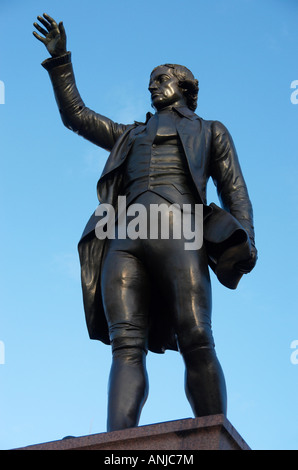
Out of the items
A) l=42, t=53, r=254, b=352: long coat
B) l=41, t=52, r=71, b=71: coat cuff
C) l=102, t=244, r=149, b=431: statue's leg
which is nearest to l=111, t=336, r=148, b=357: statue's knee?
l=102, t=244, r=149, b=431: statue's leg

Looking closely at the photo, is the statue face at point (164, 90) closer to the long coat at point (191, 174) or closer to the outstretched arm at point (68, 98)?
the long coat at point (191, 174)

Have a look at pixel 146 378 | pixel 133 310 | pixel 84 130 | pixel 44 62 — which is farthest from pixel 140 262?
pixel 44 62

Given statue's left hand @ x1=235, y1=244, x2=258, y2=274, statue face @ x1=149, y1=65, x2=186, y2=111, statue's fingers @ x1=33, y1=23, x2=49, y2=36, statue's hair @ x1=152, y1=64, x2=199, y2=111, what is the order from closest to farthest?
statue's left hand @ x1=235, y1=244, x2=258, y2=274, statue face @ x1=149, y1=65, x2=186, y2=111, statue's hair @ x1=152, y1=64, x2=199, y2=111, statue's fingers @ x1=33, y1=23, x2=49, y2=36

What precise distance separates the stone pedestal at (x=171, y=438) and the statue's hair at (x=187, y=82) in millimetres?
3726

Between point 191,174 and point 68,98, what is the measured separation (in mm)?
1654

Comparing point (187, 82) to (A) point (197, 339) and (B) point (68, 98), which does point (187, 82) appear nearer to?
(B) point (68, 98)

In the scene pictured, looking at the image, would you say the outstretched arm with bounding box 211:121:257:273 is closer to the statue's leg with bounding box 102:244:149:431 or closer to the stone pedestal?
the statue's leg with bounding box 102:244:149:431

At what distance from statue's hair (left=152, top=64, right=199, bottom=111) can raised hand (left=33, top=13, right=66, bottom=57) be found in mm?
967

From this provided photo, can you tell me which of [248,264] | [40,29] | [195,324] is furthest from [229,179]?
[40,29]

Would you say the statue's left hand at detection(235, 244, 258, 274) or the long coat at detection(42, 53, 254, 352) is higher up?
the long coat at detection(42, 53, 254, 352)

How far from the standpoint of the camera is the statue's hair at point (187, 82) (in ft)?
25.4

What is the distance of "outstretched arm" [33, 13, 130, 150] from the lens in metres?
7.75
